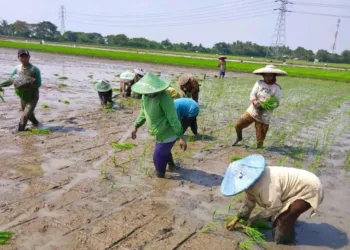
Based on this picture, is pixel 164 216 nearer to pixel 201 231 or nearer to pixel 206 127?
pixel 201 231

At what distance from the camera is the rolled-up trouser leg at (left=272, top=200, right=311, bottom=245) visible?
3.18 meters

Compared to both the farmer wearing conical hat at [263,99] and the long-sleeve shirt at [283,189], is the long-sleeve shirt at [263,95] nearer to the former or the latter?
the farmer wearing conical hat at [263,99]

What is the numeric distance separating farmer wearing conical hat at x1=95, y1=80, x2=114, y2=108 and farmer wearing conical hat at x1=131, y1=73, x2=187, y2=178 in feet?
14.2

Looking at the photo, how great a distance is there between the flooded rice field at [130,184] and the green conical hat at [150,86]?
115 cm

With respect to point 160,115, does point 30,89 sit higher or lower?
lower

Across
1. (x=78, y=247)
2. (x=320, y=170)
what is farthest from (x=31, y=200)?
(x=320, y=170)

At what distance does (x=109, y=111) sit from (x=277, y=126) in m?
4.07

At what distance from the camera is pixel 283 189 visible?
3.18 meters

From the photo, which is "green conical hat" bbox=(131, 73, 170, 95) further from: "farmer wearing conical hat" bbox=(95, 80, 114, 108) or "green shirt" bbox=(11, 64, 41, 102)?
"farmer wearing conical hat" bbox=(95, 80, 114, 108)

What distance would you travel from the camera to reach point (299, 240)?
3463 mm

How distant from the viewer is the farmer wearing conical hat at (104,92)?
345 inches

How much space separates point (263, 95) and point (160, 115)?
7.55 feet

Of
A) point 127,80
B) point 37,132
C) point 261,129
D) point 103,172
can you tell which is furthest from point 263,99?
point 127,80

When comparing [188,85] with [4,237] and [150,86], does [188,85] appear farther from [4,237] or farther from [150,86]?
[4,237]
